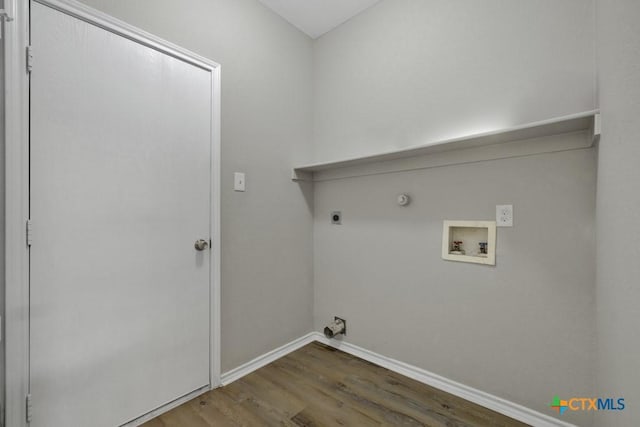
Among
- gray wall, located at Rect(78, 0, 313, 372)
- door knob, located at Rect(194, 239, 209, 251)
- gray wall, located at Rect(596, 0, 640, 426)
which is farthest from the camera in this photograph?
gray wall, located at Rect(78, 0, 313, 372)

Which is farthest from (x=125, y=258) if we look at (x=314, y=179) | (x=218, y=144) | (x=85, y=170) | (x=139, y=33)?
(x=314, y=179)

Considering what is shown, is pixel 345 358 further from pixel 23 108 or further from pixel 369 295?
pixel 23 108

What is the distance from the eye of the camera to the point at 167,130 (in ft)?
5.08

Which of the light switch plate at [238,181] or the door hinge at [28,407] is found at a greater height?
the light switch plate at [238,181]

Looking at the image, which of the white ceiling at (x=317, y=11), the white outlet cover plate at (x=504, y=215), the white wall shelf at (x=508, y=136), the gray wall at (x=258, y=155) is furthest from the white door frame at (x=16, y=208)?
the white outlet cover plate at (x=504, y=215)

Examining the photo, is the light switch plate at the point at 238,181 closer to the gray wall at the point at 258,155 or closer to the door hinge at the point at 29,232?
the gray wall at the point at 258,155

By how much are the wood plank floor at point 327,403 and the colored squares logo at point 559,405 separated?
21cm

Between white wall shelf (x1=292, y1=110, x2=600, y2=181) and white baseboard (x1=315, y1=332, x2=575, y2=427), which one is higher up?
white wall shelf (x1=292, y1=110, x2=600, y2=181)

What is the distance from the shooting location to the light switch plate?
1871 millimetres

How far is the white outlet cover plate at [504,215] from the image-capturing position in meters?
1.49

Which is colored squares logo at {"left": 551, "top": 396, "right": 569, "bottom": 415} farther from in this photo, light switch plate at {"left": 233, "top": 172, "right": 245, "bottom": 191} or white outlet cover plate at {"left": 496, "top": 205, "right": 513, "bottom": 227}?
light switch plate at {"left": 233, "top": 172, "right": 245, "bottom": 191}

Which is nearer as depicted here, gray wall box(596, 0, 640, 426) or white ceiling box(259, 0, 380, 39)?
gray wall box(596, 0, 640, 426)

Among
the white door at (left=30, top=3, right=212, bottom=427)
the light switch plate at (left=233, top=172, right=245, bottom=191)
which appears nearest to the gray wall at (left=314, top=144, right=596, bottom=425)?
the light switch plate at (left=233, top=172, right=245, bottom=191)

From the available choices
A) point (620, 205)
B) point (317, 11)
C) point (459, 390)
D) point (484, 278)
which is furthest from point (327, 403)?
point (317, 11)
